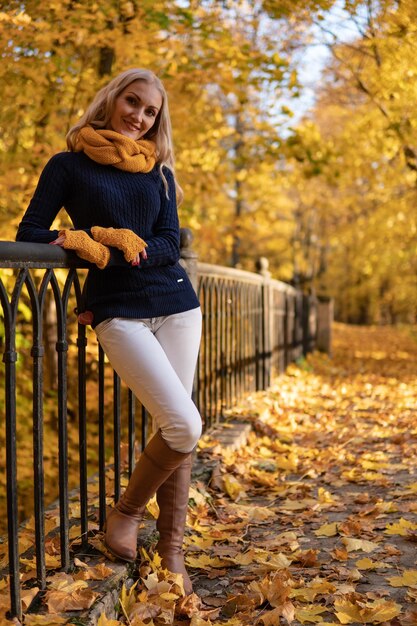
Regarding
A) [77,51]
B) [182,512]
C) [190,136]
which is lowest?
[182,512]

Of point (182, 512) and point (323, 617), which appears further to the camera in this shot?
point (182, 512)

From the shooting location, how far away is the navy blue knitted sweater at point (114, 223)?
265 centimetres

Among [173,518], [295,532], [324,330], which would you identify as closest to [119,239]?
[173,518]

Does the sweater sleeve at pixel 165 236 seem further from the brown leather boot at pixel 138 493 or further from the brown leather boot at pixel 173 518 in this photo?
the brown leather boot at pixel 173 518

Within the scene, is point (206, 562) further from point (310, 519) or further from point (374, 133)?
point (374, 133)

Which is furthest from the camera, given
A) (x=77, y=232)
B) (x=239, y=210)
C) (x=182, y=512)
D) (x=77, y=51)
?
(x=239, y=210)

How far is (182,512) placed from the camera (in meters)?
2.91

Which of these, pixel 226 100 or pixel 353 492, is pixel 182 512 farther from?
pixel 226 100

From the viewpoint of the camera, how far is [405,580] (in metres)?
2.88

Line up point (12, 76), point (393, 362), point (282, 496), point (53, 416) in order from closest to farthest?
point (282, 496)
point (12, 76)
point (53, 416)
point (393, 362)

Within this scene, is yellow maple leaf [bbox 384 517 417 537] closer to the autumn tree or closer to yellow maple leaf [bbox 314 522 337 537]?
yellow maple leaf [bbox 314 522 337 537]

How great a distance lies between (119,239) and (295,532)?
1.91 m

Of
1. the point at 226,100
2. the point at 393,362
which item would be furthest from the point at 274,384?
the point at 226,100

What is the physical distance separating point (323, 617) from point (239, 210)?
14.9 meters
